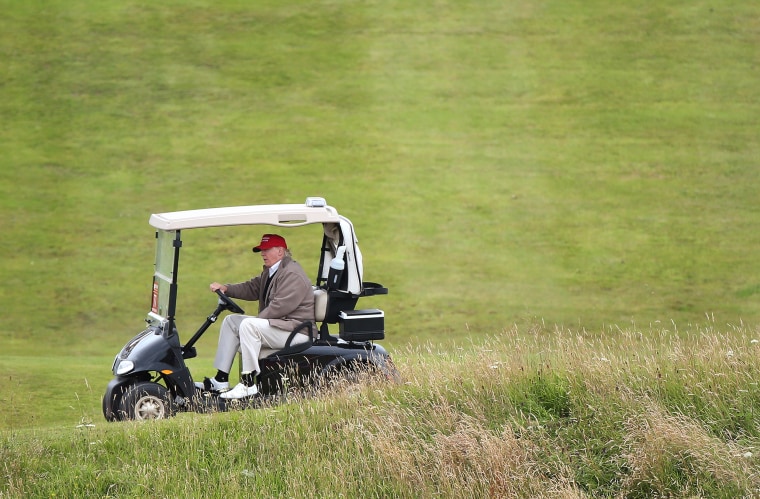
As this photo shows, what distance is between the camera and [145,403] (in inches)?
355

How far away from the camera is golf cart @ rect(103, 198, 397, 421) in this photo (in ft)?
29.6

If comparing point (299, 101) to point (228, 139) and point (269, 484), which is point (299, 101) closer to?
point (228, 139)

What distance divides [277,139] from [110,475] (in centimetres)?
1618

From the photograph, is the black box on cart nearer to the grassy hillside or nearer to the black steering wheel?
the grassy hillside

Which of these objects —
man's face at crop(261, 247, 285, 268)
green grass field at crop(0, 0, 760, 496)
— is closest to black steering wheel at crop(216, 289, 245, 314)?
man's face at crop(261, 247, 285, 268)

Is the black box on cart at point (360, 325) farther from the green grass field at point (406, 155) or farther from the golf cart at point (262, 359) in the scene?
the green grass field at point (406, 155)

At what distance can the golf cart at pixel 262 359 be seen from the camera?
9031 mm

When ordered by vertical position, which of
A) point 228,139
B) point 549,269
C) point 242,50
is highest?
point 242,50

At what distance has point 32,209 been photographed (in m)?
20.9

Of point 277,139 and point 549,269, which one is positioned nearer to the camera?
point 549,269

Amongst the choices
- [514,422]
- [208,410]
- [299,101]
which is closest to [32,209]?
[299,101]

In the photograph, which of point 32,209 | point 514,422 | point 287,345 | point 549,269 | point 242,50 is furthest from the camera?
point 242,50

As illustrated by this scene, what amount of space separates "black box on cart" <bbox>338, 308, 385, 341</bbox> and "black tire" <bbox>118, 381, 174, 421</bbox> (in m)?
1.69

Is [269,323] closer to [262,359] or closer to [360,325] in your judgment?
[262,359]
